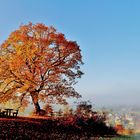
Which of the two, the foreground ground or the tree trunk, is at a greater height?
the tree trunk

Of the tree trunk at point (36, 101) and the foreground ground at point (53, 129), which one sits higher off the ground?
the tree trunk at point (36, 101)

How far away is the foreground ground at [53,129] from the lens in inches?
1266

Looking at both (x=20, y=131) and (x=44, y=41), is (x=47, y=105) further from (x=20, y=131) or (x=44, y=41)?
(x=20, y=131)

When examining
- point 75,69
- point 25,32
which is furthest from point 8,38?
point 75,69

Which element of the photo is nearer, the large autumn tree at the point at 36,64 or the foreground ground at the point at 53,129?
the foreground ground at the point at 53,129

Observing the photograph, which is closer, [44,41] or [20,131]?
[20,131]

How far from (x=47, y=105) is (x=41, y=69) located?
5.12 metres

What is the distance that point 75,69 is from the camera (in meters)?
58.1

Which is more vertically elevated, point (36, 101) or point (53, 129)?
point (36, 101)

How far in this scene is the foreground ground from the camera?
3216 cm

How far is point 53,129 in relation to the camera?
40812mm

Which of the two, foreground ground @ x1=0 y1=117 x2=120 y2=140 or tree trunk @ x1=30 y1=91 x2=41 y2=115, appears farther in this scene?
tree trunk @ x1=30 y1=91 x2=41 y2=115

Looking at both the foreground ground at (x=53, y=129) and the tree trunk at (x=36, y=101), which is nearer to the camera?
the foreground ground at (x=53, y=129)

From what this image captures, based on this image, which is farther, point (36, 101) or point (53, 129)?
point (36, 101)
